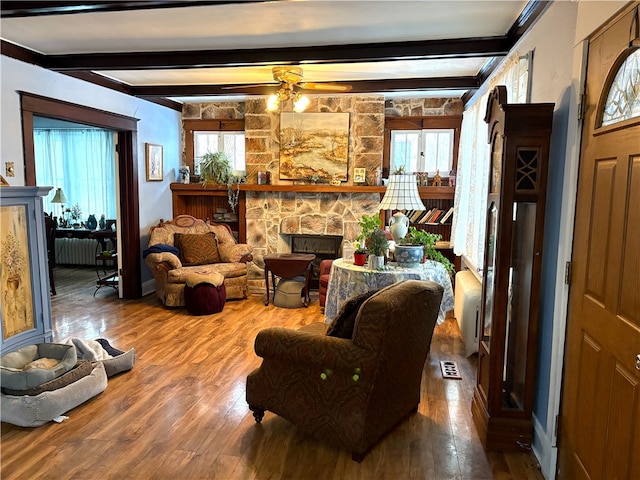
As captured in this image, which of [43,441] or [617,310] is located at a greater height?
[617,310]

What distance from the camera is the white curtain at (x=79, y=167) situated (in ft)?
23.7

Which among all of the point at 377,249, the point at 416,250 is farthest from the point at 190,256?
the point at 416,250

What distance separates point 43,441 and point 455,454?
2229 millimetres

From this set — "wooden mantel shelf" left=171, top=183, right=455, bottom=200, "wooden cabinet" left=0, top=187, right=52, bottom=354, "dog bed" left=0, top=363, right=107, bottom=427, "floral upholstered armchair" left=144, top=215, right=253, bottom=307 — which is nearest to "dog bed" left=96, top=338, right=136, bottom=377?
"dog bed" left=0, top=363, right=107, bottom=427

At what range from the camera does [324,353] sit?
2184 millimetres

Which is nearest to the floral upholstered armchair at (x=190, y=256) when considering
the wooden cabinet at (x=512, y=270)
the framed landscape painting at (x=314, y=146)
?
the framed landscape painting at (x=314, y=146)

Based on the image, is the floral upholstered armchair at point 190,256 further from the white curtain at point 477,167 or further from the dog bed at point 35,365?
the white curtain at point 477,167

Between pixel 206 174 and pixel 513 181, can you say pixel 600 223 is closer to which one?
pixel 513 181

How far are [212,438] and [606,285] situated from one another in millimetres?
2073

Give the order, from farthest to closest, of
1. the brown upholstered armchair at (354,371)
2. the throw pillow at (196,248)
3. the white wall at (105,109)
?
the throw pillow at (196,248)
the white wall at (105,109)
the brown upholstered armchair at (354,371)

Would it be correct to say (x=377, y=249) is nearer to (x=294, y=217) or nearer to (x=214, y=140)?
(x=294, y=217)

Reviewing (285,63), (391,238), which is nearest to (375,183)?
(391,238)

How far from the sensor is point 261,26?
314 centimetres

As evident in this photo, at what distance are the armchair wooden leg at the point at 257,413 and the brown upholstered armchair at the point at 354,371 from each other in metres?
0.03
